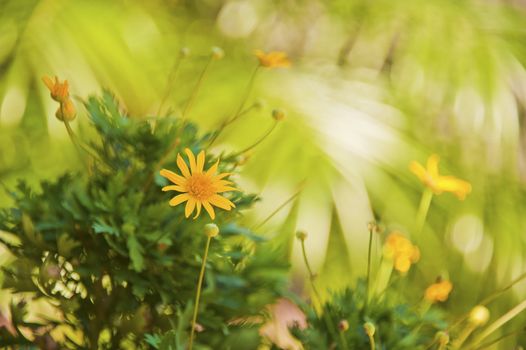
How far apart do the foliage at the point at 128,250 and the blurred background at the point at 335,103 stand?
1.94 ft

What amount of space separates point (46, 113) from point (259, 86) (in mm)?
472

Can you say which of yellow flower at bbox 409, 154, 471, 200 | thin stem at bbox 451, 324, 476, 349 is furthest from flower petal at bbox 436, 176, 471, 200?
thin stem at bbox 451, 324, 476, 349

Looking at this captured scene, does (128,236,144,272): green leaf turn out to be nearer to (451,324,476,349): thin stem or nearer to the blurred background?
(451,324,476,349): thin stem

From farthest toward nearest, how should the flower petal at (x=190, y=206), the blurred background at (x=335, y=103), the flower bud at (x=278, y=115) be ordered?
the blurred background at (x=335, y=103) < the flower bud at (x=278, y=115) < the flower petal at (x=190, y=206)

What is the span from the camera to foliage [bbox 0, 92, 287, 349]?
42cm

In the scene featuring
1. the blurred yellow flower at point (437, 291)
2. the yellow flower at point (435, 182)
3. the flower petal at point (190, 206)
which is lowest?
the blurred yellow flower at point (437, 291)

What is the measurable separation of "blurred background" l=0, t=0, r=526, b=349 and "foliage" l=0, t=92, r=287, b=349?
592 millimetres

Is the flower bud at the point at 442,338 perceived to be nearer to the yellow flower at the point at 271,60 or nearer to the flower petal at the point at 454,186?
the flower petal at the point at 454,186

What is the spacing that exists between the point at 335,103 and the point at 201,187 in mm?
1123

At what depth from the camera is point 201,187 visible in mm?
364

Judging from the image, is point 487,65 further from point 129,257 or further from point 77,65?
point 129,257

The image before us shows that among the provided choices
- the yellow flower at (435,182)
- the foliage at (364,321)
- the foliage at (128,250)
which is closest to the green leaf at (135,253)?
the foliage at (128,250)

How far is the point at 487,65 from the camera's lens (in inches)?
61.6

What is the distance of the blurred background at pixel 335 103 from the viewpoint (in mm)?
1211
